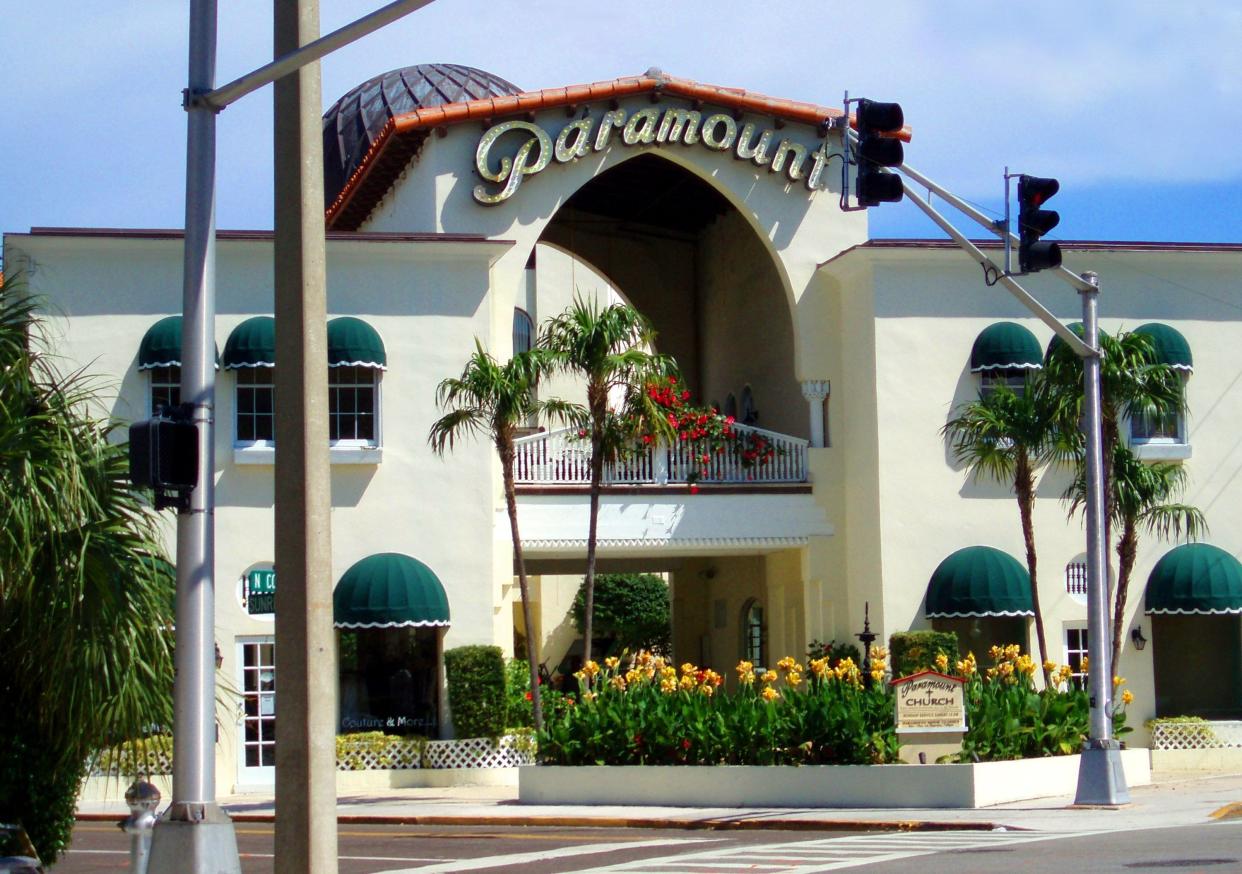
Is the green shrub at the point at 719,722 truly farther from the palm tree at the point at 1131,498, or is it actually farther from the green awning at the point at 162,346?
the green awning at the point at 162,346

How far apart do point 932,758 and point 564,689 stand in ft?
77.2

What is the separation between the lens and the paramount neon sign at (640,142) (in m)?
29.6

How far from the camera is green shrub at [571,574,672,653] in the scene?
50000 mm

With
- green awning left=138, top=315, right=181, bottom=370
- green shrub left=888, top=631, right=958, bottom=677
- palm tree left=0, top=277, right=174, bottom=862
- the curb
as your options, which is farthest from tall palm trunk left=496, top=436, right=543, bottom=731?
palm tree left=0, top=277, right=174, bottom=862

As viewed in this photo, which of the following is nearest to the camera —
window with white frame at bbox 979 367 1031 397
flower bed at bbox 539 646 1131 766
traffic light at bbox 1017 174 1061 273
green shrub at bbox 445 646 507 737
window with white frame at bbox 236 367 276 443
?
traffic light at bbox 1017 174 1061 273

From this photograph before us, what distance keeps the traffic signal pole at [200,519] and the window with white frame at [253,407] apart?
17.0 meters

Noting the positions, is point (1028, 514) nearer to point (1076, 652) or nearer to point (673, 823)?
point (1076, 652)

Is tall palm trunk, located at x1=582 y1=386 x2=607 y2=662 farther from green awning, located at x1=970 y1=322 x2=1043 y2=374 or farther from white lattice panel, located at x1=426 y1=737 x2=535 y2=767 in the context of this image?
green awning, located at x1=970 y1=322 x2=1043 y2=374

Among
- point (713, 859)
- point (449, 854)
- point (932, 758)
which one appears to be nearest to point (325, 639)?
point (713, 859)

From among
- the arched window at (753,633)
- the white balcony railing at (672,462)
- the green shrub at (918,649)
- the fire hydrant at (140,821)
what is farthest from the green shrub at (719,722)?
the fire hydrant at (140,821)

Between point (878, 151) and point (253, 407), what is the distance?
14.8 metres

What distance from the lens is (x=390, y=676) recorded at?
28.4 metres

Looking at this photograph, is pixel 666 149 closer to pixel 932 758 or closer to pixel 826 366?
pixel 826 366

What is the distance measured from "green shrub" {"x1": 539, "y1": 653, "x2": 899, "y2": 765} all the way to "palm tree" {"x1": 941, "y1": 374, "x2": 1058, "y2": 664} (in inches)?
157
